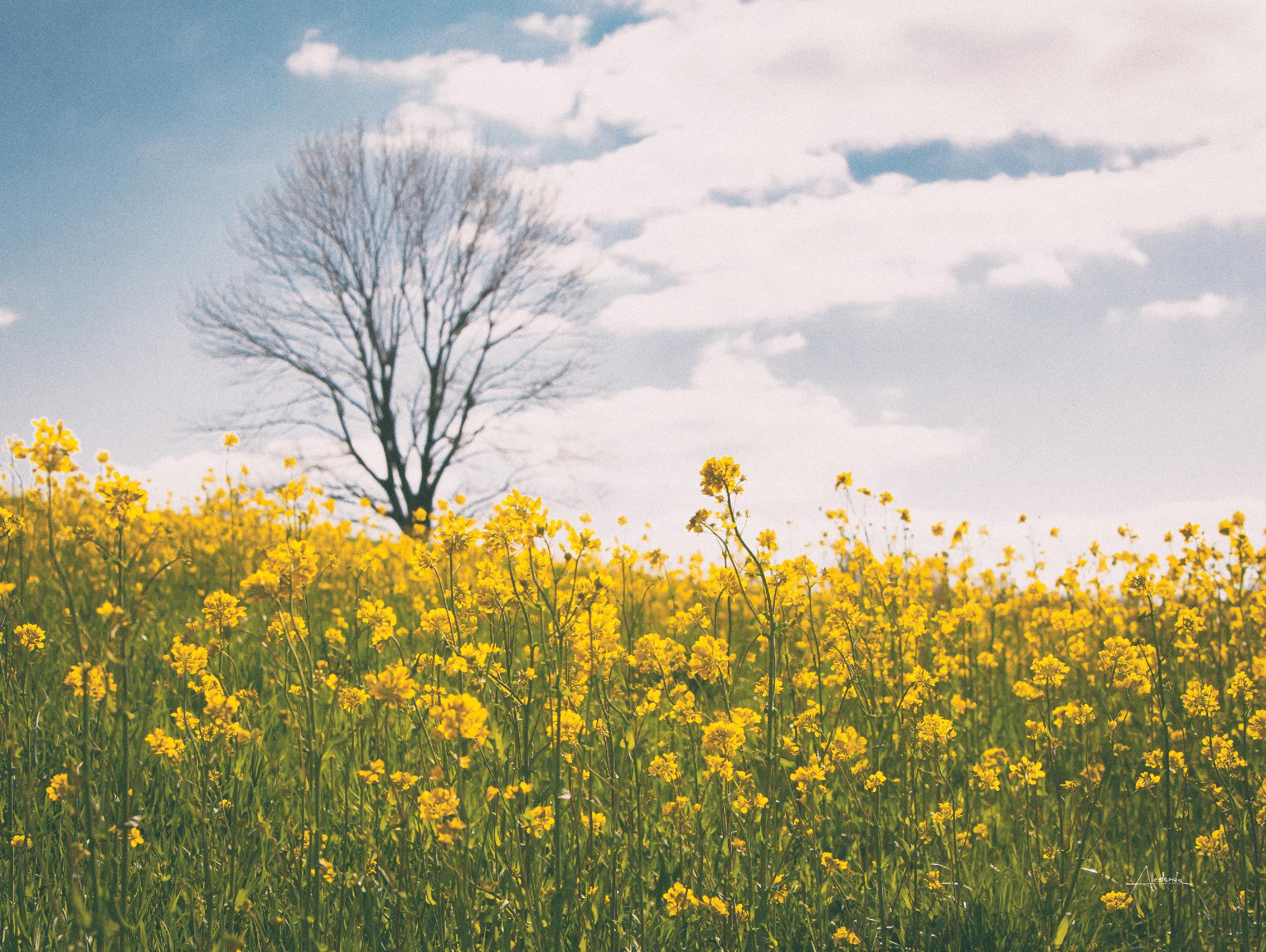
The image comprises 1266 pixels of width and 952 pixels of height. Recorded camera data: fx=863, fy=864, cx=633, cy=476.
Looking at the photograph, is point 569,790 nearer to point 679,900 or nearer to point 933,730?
point 679,900

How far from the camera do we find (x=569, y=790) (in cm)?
215

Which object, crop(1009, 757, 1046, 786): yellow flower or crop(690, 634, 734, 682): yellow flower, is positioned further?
→ crop(1009, 757, 1046, 786): yellow flower

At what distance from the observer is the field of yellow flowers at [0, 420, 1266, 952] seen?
6.97 feet

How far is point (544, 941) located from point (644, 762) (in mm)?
1270

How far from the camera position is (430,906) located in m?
2.70

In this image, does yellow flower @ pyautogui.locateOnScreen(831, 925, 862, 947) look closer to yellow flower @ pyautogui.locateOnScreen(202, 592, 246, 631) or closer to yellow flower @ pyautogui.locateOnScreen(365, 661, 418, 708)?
yellow flower @ pyautogui.locateOnScreen(365, 661, 418, 708)

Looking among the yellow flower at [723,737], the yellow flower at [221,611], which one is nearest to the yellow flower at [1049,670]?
the yellow flower at [723,737]

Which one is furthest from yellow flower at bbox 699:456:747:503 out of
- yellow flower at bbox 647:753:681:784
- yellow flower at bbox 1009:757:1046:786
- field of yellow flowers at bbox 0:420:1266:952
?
yellow flower at bbox 1009:757:1046:786

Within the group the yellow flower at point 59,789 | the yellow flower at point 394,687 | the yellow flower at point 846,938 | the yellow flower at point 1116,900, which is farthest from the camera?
the yellow flower at point 1116,900

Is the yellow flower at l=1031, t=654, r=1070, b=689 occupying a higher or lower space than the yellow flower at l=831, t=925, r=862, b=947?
higher

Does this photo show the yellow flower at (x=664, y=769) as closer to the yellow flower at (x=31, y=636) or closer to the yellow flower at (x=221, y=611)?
the yellow flower at (x=221, y=611)

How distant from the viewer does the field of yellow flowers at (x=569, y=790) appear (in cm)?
212

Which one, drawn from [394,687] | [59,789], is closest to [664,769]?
[394,687]

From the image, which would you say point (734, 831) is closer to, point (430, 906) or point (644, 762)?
point (644, 762)
